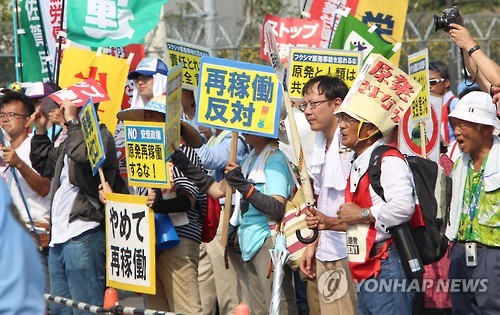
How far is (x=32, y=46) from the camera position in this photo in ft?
33.1

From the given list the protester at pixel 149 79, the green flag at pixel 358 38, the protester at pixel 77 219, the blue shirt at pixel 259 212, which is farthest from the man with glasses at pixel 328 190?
the green flag at pixel 358 38

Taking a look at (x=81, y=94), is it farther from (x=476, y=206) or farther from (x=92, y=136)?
(x=476, y=206)

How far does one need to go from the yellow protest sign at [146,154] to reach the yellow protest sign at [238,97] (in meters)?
0.31

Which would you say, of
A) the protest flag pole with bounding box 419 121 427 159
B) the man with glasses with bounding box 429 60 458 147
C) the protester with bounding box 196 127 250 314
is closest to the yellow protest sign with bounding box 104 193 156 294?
the protester with bounding box 196 127 250 314

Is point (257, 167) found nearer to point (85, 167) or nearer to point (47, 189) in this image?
point (85, 167)

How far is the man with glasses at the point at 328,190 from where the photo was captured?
20.6 feet

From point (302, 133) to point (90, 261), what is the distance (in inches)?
80.7

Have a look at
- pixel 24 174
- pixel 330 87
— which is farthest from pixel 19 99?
pixel 330 87

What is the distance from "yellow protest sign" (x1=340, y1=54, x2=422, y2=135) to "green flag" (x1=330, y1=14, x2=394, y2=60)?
330 centimetres

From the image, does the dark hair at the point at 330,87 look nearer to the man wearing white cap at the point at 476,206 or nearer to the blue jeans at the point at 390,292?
the man wearing white cap at the point at 476,206

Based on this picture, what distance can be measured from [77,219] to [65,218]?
3.4 inches

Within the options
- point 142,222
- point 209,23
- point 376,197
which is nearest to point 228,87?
point 142,222

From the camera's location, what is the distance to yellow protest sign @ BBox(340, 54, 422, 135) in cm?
577

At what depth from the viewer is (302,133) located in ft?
26.8
